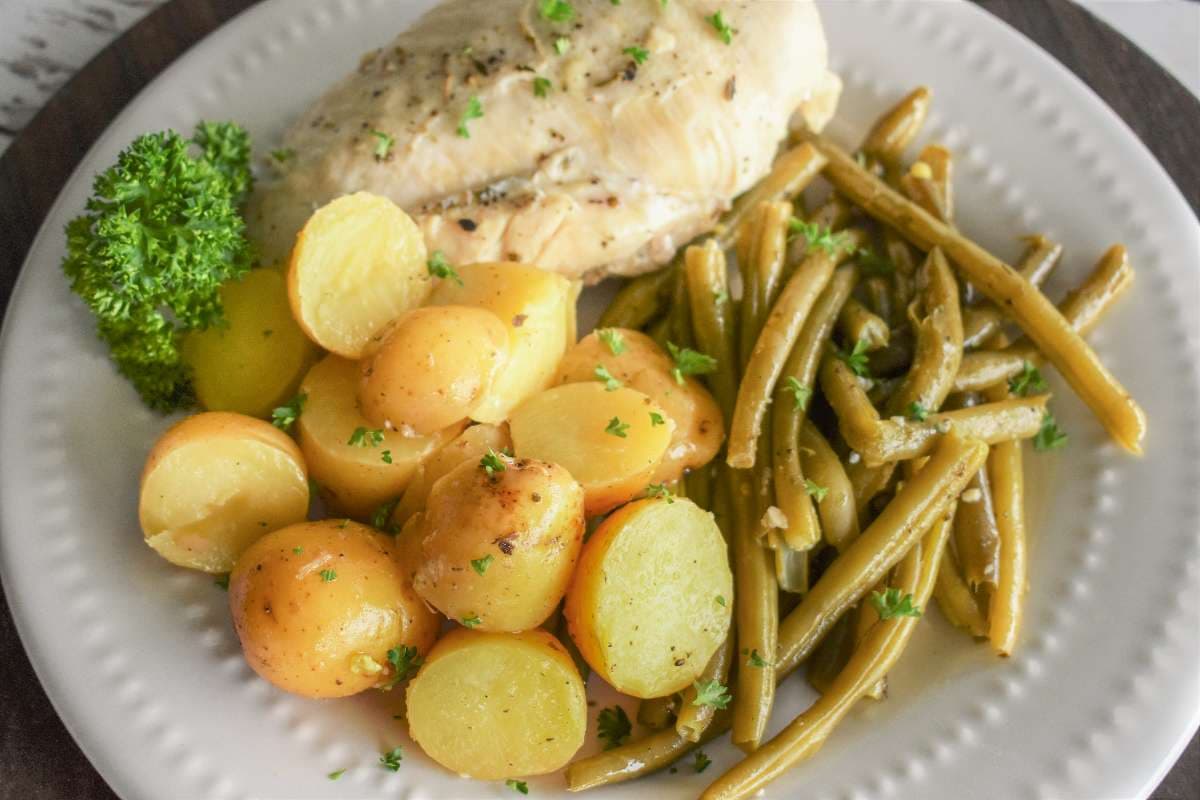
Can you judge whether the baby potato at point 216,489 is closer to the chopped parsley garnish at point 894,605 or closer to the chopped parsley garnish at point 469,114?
the chopped parsley garnish at point 469,114

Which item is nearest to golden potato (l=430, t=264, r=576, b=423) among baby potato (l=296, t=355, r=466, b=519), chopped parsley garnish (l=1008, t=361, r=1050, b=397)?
baby potato (l=296, t=355, r=466, b=519)

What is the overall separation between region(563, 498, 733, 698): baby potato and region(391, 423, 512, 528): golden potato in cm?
33

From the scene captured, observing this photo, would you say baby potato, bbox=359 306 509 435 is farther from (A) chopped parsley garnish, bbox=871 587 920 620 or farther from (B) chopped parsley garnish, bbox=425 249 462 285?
(A) chopped parsley garnish, bbox=871 587 920 620

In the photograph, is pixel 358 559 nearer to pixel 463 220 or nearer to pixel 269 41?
pixel 463 220

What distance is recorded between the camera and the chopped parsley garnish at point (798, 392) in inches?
94.9

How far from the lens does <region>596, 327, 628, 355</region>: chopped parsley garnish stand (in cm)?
245

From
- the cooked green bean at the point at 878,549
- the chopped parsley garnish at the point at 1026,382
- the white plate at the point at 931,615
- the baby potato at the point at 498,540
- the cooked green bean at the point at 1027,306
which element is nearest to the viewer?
the baby potato at the point at 498,540

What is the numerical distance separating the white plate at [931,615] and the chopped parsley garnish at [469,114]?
0.70 meters

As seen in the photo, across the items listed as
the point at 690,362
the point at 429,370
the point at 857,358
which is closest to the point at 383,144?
the point at 429,370

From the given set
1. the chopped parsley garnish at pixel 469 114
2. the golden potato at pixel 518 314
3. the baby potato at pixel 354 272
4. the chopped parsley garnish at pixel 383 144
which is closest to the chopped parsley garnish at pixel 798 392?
the golden potato at pixel 518 314

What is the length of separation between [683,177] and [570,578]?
1073 millimetres

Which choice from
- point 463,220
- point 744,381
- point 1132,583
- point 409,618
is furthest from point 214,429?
point 1132,583

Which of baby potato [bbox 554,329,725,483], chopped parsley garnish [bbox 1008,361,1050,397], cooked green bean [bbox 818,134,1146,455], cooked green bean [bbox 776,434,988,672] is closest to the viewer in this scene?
cooked green bean [bbox 776,434,988,672]

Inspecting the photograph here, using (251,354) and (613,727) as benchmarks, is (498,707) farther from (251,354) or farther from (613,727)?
(251,354)
